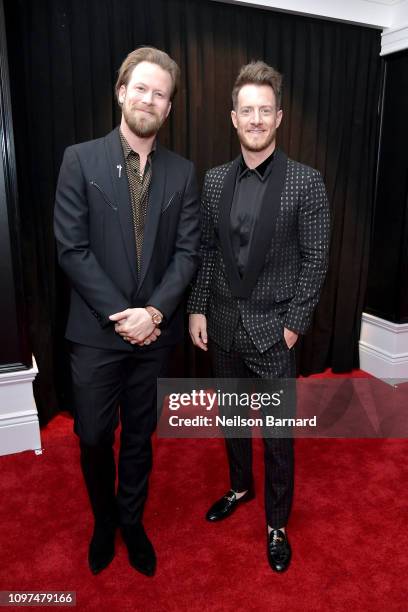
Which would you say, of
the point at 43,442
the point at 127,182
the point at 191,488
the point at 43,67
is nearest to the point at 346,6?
the point at 43,67

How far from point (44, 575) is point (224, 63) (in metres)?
2.86

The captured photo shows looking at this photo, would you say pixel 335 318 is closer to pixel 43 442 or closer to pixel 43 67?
pixel 43 442

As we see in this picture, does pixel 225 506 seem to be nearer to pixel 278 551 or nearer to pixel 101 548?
pixel 278 551

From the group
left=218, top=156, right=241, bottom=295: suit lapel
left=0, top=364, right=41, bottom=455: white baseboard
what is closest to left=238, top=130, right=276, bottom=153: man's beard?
left=218, top=156, right=241, bottom=295: suit lapel

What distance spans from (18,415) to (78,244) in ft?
4.70

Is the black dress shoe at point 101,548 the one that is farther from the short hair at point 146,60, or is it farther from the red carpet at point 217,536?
the short hair at point 146,60

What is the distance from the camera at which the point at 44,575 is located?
183 cm

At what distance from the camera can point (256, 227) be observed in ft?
5.79

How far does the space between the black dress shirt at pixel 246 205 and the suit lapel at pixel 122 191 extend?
0.41 meters

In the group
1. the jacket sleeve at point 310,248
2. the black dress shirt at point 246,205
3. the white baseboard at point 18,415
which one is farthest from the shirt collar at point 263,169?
the white baseboard at point 18,415

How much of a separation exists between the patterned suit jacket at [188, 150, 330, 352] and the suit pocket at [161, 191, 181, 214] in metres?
0.21

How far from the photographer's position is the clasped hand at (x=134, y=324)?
1.62m

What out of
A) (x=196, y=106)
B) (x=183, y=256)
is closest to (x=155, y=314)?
(x=183, y=256)

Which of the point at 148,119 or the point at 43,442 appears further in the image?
the point at 43,442
